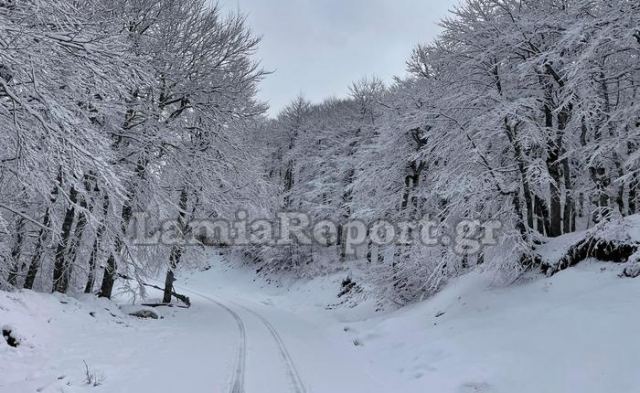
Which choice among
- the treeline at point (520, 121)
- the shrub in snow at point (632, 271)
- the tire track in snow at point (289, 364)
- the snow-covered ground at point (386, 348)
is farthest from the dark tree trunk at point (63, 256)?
the shrub in snow at point (632, 271)

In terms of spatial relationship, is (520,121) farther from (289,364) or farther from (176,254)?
(176,254)

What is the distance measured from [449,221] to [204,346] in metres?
7.16

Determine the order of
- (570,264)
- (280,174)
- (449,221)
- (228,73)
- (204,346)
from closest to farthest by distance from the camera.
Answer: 1. (570,264)
2. (204,346)
3. (449,221)
4. (228,73)
5. (280,174)

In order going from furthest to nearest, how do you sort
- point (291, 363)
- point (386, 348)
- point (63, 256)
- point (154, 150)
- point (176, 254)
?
point (176, 254) < point (154, 150) < point (63, 256) < point (386, 348) < point (291, 363)

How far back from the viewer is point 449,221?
11.4 m

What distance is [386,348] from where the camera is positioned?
10.9 m

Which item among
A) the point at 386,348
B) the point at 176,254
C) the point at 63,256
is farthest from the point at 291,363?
the point at 176,254

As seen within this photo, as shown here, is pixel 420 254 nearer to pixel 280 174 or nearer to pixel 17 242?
pixel 17 242

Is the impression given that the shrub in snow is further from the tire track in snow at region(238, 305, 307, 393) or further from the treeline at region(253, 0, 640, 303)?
the tire track in snow at region(238, 305, 307, 393)

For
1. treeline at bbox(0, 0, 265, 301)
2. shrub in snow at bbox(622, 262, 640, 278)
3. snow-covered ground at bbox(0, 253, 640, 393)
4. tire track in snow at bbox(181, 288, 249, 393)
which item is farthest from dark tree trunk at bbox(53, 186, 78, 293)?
shrub in snow at bbox(622, 262, 640, 278)

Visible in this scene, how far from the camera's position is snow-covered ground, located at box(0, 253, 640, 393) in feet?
21.3

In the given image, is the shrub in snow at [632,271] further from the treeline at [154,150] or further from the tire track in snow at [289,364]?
the treeline at [154,150]

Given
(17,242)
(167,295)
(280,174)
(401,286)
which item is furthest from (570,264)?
(280,174)

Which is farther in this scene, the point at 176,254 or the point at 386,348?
the point at 176,254
